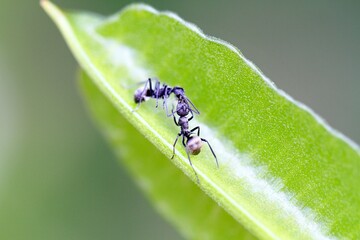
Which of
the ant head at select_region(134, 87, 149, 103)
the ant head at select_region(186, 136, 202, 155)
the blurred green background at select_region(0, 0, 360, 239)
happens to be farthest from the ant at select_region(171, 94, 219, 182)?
the blurred green background at select_region(0, 0, 360, 239)

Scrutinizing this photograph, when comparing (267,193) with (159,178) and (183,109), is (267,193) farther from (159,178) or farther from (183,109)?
(159,178)

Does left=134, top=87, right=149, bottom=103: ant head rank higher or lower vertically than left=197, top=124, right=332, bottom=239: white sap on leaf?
higher

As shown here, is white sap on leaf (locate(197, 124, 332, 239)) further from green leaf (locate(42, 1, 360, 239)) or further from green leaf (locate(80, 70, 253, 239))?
green leaf (locate(80, 70, 253, 239))

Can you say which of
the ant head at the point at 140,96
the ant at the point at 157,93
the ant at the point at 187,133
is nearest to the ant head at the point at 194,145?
the ant at the point at 187,133

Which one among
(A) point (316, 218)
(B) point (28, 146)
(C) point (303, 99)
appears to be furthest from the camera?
A: (C) point (303, 99)

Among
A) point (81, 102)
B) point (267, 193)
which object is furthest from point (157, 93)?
point (81, 102)

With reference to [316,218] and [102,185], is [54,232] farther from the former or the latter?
[316,218]

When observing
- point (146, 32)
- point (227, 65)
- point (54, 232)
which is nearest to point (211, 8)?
point (54, 232)

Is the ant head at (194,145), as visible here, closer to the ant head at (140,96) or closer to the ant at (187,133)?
the ant at (187,133)
